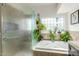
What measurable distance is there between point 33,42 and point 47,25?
0.39 meters

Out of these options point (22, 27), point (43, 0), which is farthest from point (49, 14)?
point (43, 0)

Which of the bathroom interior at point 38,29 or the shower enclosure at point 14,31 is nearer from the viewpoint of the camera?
the bathroom interior at point 38,29

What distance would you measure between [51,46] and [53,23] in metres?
0.37

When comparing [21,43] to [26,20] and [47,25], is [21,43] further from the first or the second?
[47,25]

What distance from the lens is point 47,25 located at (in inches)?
58.2

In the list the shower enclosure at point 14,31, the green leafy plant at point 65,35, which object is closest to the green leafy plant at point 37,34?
the shower enclosure at point 14,31

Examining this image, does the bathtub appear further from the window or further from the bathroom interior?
the window

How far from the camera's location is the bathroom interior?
148 cm

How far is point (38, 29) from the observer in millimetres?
1588

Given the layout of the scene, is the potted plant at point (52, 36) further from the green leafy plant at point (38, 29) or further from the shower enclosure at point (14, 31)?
the shower enclosure at point (14, 31)

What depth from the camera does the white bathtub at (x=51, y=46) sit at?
1554 mm

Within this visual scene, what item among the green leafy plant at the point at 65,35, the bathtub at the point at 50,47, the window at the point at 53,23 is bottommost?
the bathtub at the point at 50,47

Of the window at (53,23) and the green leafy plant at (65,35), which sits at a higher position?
the window at (53,23)

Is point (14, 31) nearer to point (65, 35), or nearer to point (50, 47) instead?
point (50, 47)
